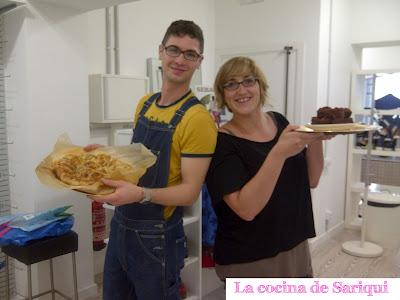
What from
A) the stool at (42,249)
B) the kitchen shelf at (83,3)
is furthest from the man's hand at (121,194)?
the kitchen shelf at (83,3)

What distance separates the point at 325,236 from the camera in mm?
4121

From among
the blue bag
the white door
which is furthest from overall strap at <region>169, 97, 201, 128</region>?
the white door

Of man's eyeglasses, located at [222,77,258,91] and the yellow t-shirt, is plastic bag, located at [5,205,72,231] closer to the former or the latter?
the yellow t-shirt

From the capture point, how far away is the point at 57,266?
260 centimetres

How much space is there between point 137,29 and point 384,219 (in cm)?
310

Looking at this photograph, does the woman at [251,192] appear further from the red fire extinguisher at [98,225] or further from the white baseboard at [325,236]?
the white baseboard at [325,236]

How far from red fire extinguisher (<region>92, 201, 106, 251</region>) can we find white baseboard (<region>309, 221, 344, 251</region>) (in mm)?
2000

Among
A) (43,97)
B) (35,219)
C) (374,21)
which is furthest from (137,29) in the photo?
(374,21)

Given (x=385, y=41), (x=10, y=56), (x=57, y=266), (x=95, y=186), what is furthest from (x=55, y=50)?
(x=385, y=41)

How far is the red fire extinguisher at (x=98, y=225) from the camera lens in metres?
2.96

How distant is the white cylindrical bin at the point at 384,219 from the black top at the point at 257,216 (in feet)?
10.4

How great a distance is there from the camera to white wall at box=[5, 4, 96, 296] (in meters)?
2.38

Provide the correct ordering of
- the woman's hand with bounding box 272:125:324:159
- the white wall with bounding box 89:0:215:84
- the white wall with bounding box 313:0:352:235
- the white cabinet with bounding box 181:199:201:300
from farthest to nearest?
1. the white wall with bounding box 313:0:352:235
2. the white wall with bounding box 89:0:215:84
3. the white cabinet with bounding box 181:199:201:300
4. the woman's hand with bounding box 272:125:324:159

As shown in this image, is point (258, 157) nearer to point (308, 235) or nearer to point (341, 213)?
point (308, 235)
